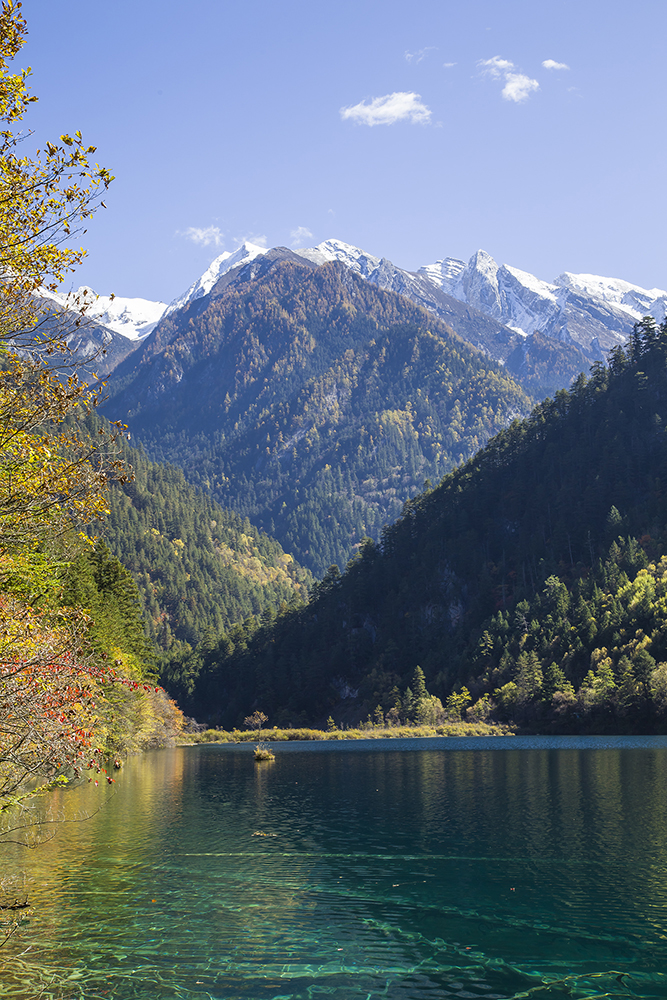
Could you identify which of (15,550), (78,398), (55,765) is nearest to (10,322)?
(78,398)

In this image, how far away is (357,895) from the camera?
34.2m

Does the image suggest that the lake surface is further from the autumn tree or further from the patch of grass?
the patch of grass

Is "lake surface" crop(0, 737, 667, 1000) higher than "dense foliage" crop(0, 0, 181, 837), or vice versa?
"dense foliage" crop(0, 0, 181, 837)

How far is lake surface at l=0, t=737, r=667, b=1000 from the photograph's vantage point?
2383cm

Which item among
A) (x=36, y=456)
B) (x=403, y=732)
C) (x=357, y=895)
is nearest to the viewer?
(x=36, y=456)

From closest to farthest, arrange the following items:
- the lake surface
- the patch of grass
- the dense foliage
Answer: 1. the dense foliage
2. the lake surface
3. the patch of grass

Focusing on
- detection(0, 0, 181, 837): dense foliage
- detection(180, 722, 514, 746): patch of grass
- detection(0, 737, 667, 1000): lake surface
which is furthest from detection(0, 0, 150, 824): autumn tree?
detection(180, 722, 514, 746): patch of grass

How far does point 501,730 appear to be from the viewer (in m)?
161

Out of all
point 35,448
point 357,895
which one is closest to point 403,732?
point 357,895

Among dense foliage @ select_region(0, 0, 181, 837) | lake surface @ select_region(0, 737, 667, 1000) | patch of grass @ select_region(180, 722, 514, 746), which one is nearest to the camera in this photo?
dense foliage @ select_region(0, 0, 181, 837)

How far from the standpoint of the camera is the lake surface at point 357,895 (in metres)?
23.8

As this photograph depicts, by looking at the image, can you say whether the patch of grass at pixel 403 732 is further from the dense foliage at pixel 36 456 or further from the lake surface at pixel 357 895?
the dense foliage at pixel 36 456

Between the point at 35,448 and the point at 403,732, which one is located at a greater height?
the point at 35,448

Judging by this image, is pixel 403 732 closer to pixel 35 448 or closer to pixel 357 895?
pixel 357 895
